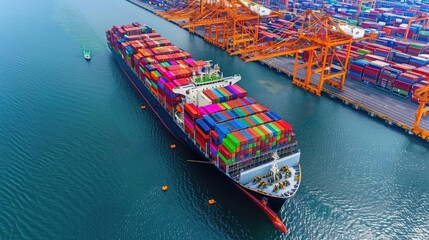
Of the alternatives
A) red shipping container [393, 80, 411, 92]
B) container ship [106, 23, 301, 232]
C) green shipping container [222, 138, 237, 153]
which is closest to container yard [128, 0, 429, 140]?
red shipping container [393, 80, 411, 92]

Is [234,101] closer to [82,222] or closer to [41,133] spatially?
[82,222]

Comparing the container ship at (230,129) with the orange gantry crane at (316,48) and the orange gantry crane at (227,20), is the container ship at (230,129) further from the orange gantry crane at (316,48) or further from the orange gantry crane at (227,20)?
the orange gantry crane at (227,20)

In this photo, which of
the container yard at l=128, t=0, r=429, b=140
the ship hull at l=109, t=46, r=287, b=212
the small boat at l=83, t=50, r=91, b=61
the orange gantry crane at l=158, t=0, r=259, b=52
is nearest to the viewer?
the ship hull at l=109, t=46, r=287, b=212

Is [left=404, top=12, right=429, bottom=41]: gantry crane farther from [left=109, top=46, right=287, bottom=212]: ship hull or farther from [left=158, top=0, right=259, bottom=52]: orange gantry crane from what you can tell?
[left=109, top=46, right=287, bottom=212]: ship hull

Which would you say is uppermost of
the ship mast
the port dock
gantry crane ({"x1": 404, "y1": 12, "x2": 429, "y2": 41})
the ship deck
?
gantry crane ({"x1": 404, "y1": 12, "x2": 429, "y2": 41})

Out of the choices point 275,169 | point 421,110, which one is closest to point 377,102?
point 421,110

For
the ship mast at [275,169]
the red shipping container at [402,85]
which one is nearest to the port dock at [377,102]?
the red shipping container at [402,85]

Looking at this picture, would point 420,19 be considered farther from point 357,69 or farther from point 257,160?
point 257,160
